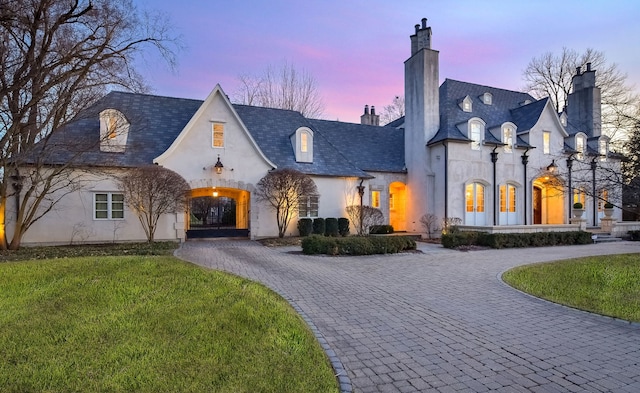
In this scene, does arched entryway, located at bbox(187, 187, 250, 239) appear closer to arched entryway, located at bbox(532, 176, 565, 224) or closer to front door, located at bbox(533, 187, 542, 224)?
arched entryway, located at bbox(532, 176, 565, 224)

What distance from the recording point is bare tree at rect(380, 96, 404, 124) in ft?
132

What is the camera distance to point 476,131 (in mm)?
19969

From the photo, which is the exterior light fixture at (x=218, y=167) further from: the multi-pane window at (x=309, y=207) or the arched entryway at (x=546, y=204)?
the arched entryway at (x=546, y=204)

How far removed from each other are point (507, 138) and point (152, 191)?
63.7ft

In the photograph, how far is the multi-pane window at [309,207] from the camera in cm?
1784

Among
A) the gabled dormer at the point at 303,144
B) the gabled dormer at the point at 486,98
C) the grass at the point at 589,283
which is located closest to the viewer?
the grass at the point at 589,283

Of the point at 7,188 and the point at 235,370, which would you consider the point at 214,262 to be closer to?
the point at 235,370

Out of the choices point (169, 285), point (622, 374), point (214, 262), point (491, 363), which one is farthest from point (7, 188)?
point (622, 374)

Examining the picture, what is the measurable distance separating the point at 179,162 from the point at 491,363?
1504 cm

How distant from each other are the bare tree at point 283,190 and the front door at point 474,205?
941 centimetres

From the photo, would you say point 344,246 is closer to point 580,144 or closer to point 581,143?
point 580,144

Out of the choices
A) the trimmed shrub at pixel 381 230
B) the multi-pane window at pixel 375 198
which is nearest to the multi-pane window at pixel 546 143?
the multi-pane window at pixel 375 198

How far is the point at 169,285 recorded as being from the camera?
6562mm

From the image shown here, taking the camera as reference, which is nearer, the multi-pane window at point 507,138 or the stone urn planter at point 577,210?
the multi-pane window at point 507,138
